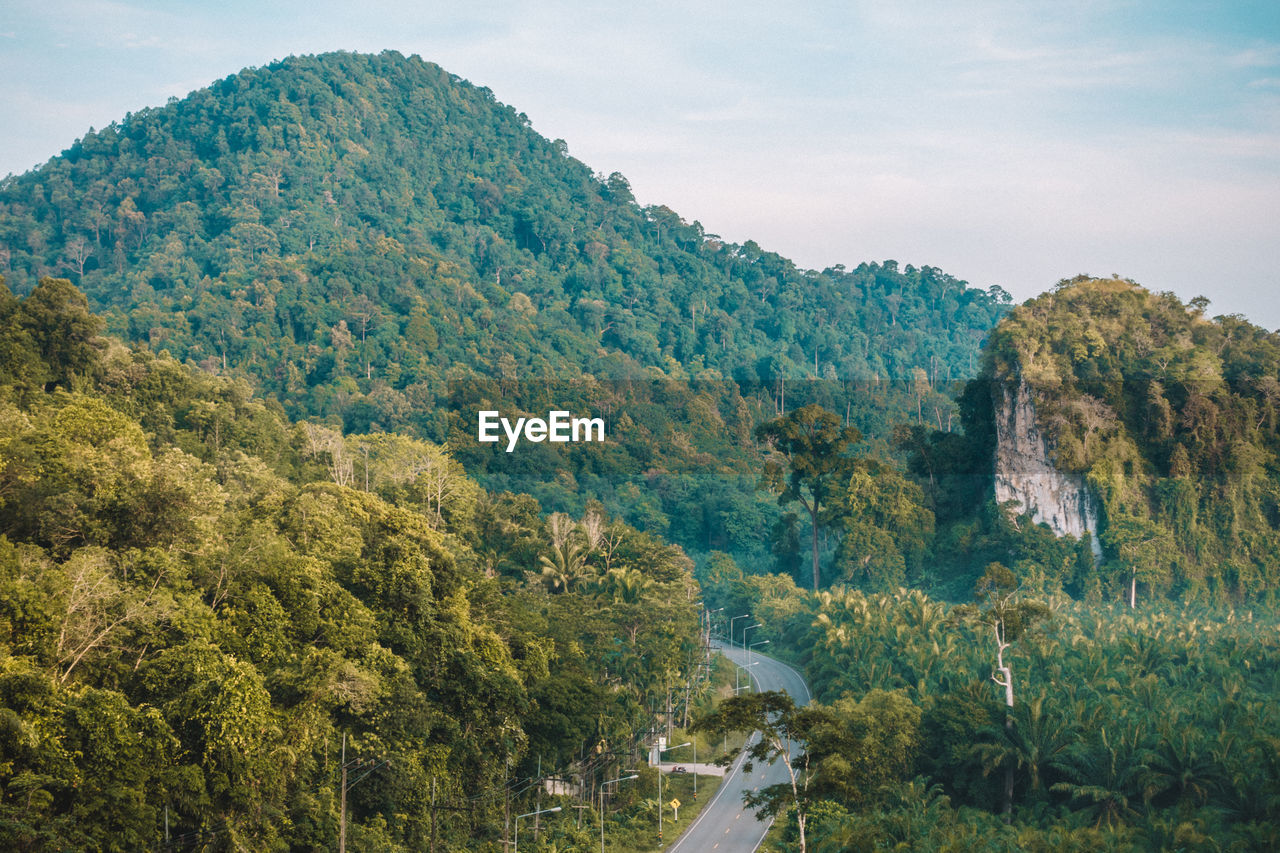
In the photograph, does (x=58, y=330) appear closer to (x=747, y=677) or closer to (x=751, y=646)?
(x=747, y=677)

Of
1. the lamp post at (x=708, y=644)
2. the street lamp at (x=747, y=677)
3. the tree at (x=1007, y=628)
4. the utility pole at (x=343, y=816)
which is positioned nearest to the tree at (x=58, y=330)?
the utility pole at (x=343, y=816)

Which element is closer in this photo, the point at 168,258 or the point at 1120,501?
the point at 1120,501

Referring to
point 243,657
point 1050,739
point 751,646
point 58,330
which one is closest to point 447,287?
point 751,646

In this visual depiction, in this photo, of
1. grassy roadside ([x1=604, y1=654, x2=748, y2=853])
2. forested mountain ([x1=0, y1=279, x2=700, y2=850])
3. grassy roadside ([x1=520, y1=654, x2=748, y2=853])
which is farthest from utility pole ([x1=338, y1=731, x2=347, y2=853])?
grassy roadside ([x1=604, y1=654, x2=748, y2=853])

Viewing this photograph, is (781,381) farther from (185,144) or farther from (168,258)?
(185,144)

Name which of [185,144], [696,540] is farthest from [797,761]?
[185,144]

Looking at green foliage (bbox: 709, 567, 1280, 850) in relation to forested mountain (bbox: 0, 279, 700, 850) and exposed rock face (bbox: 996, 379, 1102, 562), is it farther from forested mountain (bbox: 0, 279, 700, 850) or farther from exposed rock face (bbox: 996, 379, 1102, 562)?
exposed rock face (bbox: 996, 379, 1102, 562)
